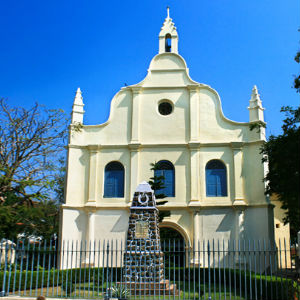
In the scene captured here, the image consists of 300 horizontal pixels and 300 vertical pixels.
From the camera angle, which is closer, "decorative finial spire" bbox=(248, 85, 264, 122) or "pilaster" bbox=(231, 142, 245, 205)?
"pilaster" bbox=(231, 142, 245, 205)

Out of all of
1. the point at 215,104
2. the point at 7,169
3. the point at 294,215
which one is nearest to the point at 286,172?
the point at 294,215

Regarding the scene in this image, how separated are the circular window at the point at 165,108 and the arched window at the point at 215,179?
3.99m

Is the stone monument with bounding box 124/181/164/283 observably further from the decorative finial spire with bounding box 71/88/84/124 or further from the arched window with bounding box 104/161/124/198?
the decorative finial spire with bounding box 71/88/84/124

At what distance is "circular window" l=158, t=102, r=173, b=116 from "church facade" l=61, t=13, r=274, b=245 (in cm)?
6

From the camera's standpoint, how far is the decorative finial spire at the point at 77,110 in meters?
23.4

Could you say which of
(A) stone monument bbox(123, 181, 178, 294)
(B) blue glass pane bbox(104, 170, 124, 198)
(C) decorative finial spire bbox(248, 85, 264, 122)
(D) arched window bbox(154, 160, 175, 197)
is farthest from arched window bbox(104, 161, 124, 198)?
(C) decorative finial spire bbox(248, 85, 264, 122)

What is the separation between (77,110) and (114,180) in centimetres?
488

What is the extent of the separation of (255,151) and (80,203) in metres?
10.4

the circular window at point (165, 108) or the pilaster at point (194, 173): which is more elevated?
the circular window at point (165, 108)

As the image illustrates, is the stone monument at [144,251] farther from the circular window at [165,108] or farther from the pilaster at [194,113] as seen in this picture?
the circular window at [165,108]

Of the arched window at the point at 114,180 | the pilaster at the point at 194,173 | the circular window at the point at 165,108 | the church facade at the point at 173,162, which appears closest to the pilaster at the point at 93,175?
the church facade at the point at 173,162

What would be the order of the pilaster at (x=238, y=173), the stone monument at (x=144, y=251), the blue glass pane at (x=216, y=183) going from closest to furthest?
the stone monument at (x=144, y=251) → the pilaster at (x=238, y=173) → the blue glass pane at (x=216, y=183)

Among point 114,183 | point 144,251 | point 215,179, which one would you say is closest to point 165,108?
point 215,179

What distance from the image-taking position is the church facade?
21328 mm
